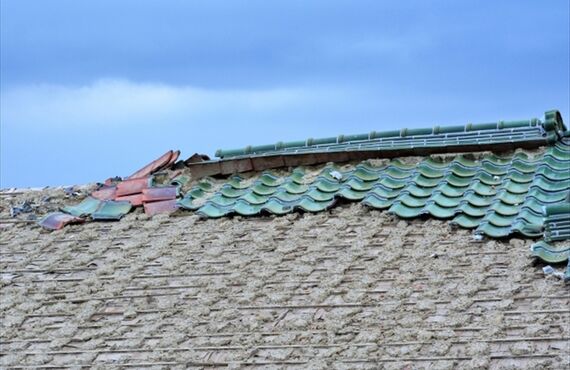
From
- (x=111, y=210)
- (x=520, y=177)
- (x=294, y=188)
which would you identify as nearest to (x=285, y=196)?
(x=294, y=188)

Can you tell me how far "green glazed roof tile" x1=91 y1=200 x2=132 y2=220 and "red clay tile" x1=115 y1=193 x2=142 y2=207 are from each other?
0.04 metres

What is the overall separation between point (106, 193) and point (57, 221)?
60 cm

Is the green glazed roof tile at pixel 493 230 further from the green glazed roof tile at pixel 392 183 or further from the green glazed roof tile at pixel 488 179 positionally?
the green glazed roof tile at pixel 392 183

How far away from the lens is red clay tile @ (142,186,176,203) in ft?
33.1

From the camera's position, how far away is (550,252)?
306 inches

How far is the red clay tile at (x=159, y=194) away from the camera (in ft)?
33.1

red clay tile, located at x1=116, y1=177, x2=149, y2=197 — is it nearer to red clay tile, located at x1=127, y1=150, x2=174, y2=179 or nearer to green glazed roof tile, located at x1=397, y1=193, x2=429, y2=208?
red clay tile, located at x1=127, y1=150, x2=174, y2=179

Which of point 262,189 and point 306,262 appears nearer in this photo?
point 306,262

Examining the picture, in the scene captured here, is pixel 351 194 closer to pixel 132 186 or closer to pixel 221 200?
pixel 221 200

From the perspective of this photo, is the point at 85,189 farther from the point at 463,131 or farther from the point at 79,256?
the point at 463,131

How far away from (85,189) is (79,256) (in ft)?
5.75

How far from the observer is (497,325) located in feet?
22.9

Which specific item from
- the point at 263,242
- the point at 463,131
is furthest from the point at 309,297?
the point at 463,131

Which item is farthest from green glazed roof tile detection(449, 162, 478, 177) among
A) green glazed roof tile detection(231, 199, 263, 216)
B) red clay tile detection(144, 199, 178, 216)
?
red clay tile detection(144, 199, 178, 216)
